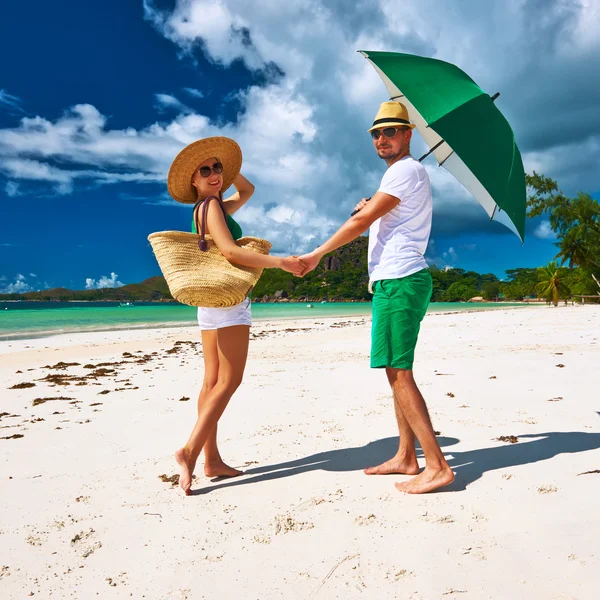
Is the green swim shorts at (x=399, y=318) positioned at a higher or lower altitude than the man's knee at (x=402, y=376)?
higher

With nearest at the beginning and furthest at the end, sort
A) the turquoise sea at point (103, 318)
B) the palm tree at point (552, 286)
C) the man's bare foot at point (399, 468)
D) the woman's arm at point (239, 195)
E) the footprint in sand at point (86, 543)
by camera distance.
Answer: the footprint in sand at point (86, 543) → the man's bare foot at point (399, 468) → the woman's arm at point (239, 195) → the turquoise sea at point (103, 318) → the palm tree at point (552, 286)

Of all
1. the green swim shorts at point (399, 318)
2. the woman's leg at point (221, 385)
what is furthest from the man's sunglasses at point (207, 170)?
the green swim shorts at point (399, 318)

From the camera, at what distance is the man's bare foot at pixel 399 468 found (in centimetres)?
306

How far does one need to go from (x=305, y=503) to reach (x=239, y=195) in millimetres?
2221

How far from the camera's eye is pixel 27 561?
Result: 2.11m

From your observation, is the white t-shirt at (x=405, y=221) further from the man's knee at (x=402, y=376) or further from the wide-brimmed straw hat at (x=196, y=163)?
the wide-brimmed straw hat at (x=196, y=163)

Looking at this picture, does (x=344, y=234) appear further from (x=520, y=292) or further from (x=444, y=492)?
(x=520, y=292)

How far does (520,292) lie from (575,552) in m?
110

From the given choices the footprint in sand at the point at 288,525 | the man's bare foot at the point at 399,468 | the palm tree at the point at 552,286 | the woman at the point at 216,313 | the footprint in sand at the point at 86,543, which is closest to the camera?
the footprint in sand at the point at 86,543

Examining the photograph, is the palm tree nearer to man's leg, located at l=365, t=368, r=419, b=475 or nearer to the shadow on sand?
the shadow on sand

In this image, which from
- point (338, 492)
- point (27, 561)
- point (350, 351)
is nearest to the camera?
point (27, 561)

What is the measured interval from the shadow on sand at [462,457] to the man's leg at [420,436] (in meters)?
0.19

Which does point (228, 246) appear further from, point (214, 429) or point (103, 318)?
point (103, 318)

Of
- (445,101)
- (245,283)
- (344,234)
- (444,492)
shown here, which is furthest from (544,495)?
(445,101)
